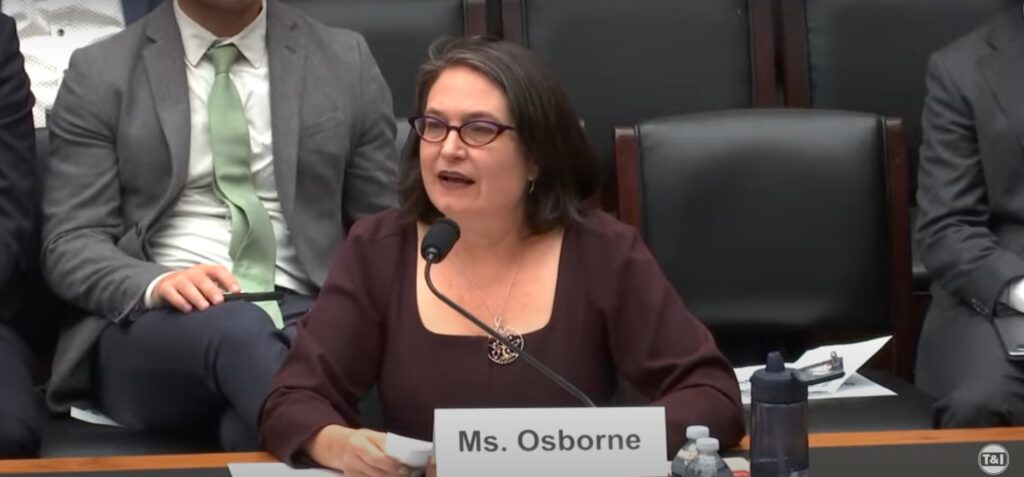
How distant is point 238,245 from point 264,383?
320 millimetres

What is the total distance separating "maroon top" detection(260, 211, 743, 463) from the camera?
1830 millimetres

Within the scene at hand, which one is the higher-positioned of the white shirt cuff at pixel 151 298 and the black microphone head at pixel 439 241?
the black microphone head at pixel 439 241

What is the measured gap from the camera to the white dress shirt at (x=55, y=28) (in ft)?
9.21

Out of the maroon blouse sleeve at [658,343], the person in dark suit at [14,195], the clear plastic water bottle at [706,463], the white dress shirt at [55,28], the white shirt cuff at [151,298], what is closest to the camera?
the clear plastic water bottle at [706,463]

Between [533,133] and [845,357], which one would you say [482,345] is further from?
[845,357]

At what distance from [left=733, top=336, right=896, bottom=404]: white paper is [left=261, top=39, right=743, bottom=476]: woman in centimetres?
46

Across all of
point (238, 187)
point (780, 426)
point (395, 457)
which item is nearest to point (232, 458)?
point (395, 457)

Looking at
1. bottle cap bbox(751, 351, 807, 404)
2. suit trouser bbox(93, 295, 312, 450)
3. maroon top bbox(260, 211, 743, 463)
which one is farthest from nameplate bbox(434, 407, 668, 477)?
suit trouser bbox(93, 295, 312, 450)

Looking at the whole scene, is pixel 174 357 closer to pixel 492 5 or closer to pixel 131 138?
pixel 131 138

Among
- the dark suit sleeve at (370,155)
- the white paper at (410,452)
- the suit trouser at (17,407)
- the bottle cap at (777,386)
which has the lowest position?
the suit trouser at (17,407)

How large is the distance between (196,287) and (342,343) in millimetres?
433

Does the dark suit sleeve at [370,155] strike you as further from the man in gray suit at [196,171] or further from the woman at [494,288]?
the woman at [494,288]

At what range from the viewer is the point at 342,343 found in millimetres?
1846

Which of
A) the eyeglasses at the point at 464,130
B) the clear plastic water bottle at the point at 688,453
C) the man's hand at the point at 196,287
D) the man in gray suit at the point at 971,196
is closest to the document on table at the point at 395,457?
the clear plastic water bottle at the point at 688,453
